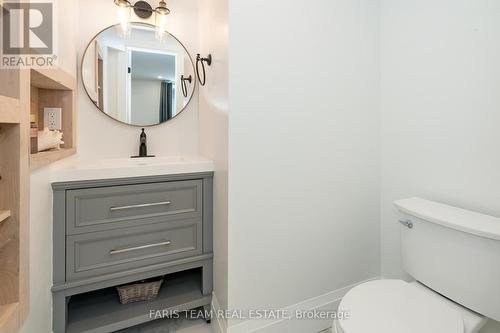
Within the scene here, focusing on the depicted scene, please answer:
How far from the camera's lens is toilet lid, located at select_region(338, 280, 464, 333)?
0.96 m

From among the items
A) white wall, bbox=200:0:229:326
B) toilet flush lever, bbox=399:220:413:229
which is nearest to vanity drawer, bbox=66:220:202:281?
white wall, bbox=200:0:229:326

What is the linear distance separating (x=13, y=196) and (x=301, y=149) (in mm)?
1197

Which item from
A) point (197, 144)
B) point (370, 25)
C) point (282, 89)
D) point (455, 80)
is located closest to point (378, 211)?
point (455, 80)

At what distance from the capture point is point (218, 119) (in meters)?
1.44

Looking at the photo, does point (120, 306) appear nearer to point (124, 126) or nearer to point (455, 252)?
point (124, 126)

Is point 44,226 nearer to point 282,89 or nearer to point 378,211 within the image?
point 282,89

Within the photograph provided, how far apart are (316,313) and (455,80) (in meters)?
1.48

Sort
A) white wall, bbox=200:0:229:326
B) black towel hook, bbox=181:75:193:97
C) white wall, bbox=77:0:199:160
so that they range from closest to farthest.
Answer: white wall, bbox=200:0:229:326 < white wall, bbox=77:0:199:160 < black towel hook, bbox=181:75:193:97

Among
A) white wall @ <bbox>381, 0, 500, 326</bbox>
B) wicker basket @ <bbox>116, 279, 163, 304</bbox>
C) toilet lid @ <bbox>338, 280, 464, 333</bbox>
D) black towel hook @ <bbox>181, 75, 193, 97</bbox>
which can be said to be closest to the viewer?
toilet lid @ <bbox>338, 280, 464, 333</bbox>

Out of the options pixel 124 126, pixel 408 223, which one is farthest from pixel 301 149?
pixel 124 126

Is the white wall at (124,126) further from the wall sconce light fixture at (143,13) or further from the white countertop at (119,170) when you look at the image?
the white countertop at (119,170)

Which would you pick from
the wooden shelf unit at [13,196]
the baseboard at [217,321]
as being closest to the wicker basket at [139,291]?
the baseboard at [217,321]

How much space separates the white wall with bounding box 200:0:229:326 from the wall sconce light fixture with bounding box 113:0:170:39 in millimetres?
292

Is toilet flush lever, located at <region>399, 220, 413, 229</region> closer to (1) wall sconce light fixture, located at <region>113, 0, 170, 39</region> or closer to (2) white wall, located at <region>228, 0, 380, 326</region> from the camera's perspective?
(2) white wall, located at <region>228, 0, 380, 326</region>
